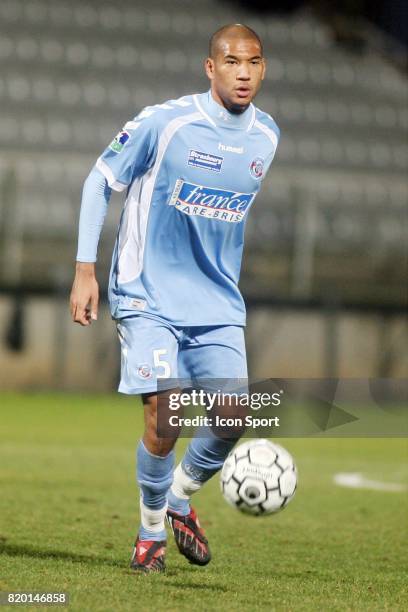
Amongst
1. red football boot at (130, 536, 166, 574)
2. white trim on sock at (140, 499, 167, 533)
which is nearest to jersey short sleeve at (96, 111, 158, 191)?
white trim on sock at (140, 499, 167, 533)

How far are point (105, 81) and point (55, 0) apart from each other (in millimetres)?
1978

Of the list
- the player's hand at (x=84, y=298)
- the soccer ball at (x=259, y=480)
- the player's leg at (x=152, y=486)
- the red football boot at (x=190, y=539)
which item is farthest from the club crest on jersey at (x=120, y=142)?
the red football boot at (x=190, y=539)

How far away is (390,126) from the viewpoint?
19.2 meters

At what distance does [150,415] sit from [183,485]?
1.95 feet

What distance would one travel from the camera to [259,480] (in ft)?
15.9

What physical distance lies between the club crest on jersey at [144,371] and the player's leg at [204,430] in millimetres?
316

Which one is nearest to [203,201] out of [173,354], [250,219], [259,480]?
[173,354]

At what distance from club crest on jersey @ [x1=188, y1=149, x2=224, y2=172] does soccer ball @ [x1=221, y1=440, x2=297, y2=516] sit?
1183mm

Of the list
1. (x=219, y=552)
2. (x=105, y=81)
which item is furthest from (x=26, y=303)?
(x=219, y=552)

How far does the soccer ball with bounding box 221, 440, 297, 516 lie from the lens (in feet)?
15.9

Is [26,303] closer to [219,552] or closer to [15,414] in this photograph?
[15,414]

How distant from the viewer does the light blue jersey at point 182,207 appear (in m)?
5.15

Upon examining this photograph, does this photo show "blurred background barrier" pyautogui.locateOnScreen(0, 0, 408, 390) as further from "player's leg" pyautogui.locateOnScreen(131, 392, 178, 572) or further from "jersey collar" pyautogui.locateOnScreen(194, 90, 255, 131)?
"player's leg" pyautogui.locateOnScreen(131, 392, 178, 572)

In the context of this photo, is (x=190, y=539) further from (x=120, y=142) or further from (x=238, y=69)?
(x=238, y=69)
